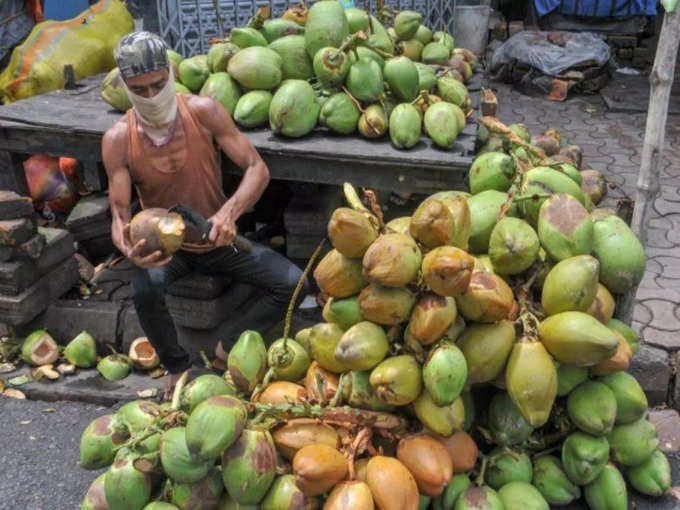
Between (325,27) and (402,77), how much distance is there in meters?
0.46

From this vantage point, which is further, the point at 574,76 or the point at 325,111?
the point at 574,76

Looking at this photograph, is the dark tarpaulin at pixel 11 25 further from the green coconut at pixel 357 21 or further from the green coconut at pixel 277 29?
the green coconut at pixel 357 21

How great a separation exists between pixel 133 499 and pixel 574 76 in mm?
7340

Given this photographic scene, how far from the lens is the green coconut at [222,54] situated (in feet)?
12.0

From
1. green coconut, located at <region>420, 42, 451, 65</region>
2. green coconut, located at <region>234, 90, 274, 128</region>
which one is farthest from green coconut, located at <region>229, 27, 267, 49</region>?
green coconut, located at <region>420, 42, 451, 65</region>

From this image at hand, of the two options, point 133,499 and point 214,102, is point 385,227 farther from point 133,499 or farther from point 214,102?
point 214,102

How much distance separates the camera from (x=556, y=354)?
6.35ft

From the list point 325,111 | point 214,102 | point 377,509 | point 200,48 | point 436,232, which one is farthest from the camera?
point 200,48

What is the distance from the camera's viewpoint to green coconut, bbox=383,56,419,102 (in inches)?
137

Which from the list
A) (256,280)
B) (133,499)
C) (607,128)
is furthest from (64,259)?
(607,128)

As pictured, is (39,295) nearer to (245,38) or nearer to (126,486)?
(245,38)

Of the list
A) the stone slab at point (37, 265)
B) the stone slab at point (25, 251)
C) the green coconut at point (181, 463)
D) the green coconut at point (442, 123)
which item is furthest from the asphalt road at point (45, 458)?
the green coconut at point (442, 123)

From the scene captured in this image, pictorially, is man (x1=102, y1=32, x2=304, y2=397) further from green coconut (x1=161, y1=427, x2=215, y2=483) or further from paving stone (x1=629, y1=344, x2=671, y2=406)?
paving stone (x1=629, y1=344, x2=671, y2=406)

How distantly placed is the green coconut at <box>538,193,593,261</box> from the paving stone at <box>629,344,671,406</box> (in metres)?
1.04
